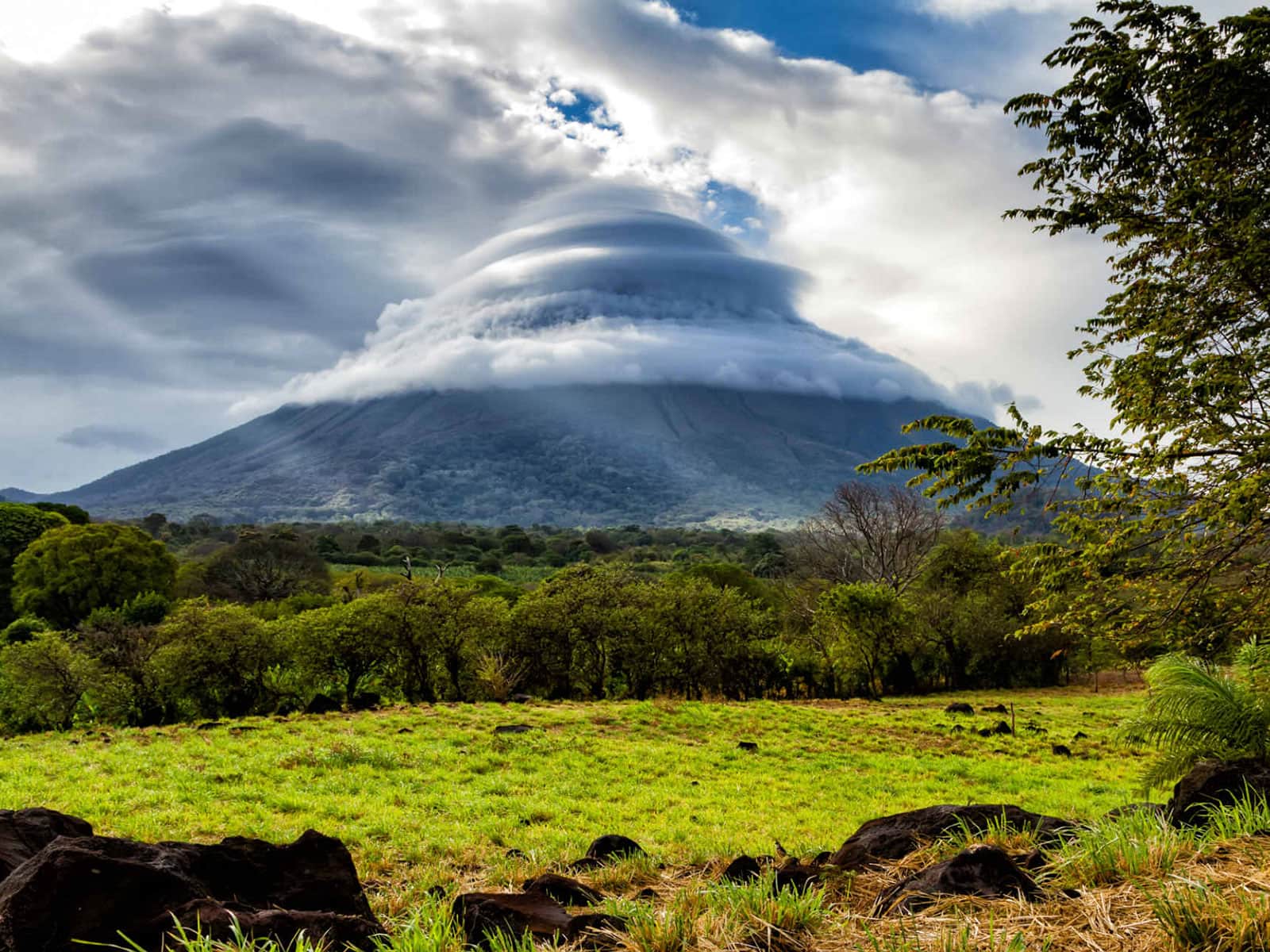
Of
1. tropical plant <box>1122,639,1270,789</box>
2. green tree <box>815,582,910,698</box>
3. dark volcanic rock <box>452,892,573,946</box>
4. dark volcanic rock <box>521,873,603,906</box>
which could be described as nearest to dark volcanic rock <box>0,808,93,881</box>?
dark volcanic rock <box>452,892,573,946</box>

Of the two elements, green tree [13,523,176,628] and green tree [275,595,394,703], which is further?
green tree [13,523,176,628]

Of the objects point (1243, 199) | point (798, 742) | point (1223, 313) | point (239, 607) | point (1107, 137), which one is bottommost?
point (798, 742)

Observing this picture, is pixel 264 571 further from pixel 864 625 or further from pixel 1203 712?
pixel 1203 712

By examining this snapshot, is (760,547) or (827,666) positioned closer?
(827,666)

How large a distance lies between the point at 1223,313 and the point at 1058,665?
136 feet

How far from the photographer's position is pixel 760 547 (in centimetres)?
11044

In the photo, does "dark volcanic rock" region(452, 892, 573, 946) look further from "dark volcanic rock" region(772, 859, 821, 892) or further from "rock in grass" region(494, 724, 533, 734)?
"rock in grass" region(494, 724, 533, 734)

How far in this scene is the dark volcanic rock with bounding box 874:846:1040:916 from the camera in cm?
304

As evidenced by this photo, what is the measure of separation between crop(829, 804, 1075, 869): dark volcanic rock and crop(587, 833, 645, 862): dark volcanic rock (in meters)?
1.91

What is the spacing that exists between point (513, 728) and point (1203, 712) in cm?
1530

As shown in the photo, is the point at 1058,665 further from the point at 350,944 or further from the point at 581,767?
the point at 350,944

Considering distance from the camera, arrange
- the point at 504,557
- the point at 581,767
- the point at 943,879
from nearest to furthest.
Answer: the point at 943,879 → the point at 581,767 → the point at 504,557

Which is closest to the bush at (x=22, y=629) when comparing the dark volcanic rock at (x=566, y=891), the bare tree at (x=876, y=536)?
the dark volcanic rock at (x=566, y=891)

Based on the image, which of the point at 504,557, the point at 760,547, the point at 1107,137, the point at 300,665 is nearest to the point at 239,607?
the point at 300,665
